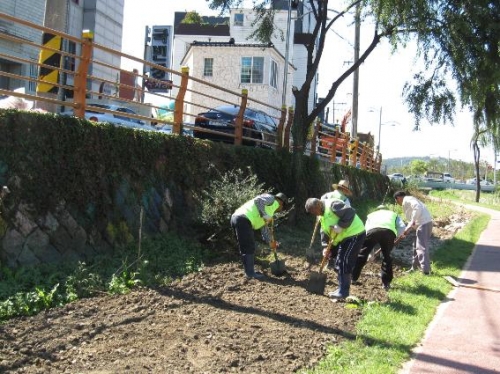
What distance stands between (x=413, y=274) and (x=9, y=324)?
6772mm

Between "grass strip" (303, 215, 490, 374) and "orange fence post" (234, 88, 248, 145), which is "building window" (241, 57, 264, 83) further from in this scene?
"grass strip" (303, 215, 490, 374)

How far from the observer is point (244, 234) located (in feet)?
26.8

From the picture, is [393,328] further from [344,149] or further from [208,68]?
[208,68]

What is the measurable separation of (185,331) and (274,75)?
103 ft

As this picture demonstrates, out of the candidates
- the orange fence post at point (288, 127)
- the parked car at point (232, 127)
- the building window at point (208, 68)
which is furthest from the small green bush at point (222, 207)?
the building window at point (208, 68)

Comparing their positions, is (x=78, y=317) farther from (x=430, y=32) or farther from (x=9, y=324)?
(x=430, y=32)

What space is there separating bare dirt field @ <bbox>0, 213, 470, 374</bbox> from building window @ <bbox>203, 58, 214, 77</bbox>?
29320mm

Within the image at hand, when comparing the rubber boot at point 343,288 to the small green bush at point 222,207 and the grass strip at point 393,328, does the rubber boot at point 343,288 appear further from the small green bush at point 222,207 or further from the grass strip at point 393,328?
the small green bush at point 222,207

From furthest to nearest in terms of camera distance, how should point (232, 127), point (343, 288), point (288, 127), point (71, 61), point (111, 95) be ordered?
point (71, 61) → point (232, 127) → point (288, 127) → point (111, 95) → point (343, 288)

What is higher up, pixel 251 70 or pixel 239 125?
pixel 251 70

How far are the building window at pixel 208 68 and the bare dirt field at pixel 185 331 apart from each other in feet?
96.2

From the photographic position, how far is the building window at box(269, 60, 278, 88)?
35.1 meters

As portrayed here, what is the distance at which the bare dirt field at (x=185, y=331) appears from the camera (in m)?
4.74

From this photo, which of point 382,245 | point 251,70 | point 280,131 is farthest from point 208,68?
point 382,245
